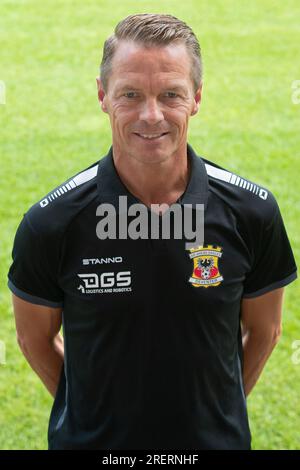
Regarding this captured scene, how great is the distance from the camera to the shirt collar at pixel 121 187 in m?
2.74

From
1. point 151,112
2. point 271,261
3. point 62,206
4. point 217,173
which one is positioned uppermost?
point 151,112

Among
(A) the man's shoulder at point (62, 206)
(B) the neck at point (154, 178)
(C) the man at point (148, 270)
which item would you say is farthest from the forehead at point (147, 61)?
(A) the man's shoulder at point (62, 206)

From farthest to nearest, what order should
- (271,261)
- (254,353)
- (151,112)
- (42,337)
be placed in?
(254,353)
(42,337)
(271,261)
(151,112)

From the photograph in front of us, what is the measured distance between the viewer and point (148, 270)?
Answer: 270cm

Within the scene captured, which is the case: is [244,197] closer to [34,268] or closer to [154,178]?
[154,178]

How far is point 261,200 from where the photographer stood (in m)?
2.82

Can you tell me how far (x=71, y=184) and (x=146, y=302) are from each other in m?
0.46

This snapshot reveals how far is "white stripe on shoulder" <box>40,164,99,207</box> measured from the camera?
276 centimetres

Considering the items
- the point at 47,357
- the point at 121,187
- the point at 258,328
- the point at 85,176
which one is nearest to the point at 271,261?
the point at 258,328

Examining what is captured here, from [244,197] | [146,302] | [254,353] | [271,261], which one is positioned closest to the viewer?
[146,302]

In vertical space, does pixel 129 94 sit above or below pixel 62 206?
above

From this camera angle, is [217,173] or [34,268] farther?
[217,173]

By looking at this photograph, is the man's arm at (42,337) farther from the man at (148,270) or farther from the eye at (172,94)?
the eye at (172,94)

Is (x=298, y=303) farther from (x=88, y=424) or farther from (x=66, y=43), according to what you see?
(x=66, y=43)
